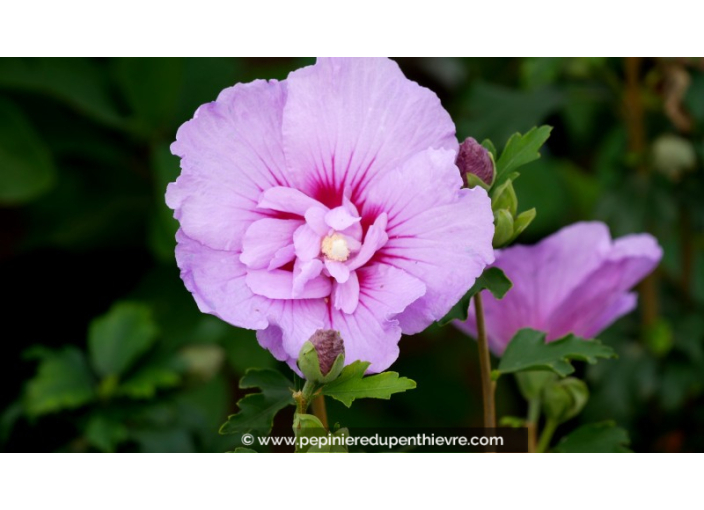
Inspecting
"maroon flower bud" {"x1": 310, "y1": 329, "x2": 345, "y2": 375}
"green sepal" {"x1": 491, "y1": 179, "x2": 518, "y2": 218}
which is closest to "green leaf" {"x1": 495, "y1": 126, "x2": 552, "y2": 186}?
"green sepal" {"x1": 491, "y1": 179, "x2": 518, "y2": 218}

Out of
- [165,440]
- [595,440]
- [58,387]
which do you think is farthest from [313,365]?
[58,387]

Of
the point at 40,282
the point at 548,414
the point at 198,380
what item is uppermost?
the point at 40,282

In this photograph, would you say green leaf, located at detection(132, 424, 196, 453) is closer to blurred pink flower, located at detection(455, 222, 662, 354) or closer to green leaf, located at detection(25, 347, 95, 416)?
green leaf, located at detection(25, 347, 95, 416)

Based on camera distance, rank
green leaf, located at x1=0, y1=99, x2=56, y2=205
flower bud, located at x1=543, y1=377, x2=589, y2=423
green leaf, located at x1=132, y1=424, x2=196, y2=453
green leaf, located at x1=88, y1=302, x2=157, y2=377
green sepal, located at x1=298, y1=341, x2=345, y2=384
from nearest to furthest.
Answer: green sepal, located at x1=298, y1=341, x2=345, y2=384 → flower bud, located at x1=543, y1=377, x2=589, y2=423 → green leaf, located at x1=132, y1=424, x2=196, y2=453 → green leaf, located at x1=88, y1=302, x2=157, y2=377 → green leaf, located at x1=0, y1=99, x2=56, y2=205

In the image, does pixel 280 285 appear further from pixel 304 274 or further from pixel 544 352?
pixel 544 352

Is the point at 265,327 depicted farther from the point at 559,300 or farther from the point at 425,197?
the point at 559,300

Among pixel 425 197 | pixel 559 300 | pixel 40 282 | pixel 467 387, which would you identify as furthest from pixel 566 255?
pixel 40 282
